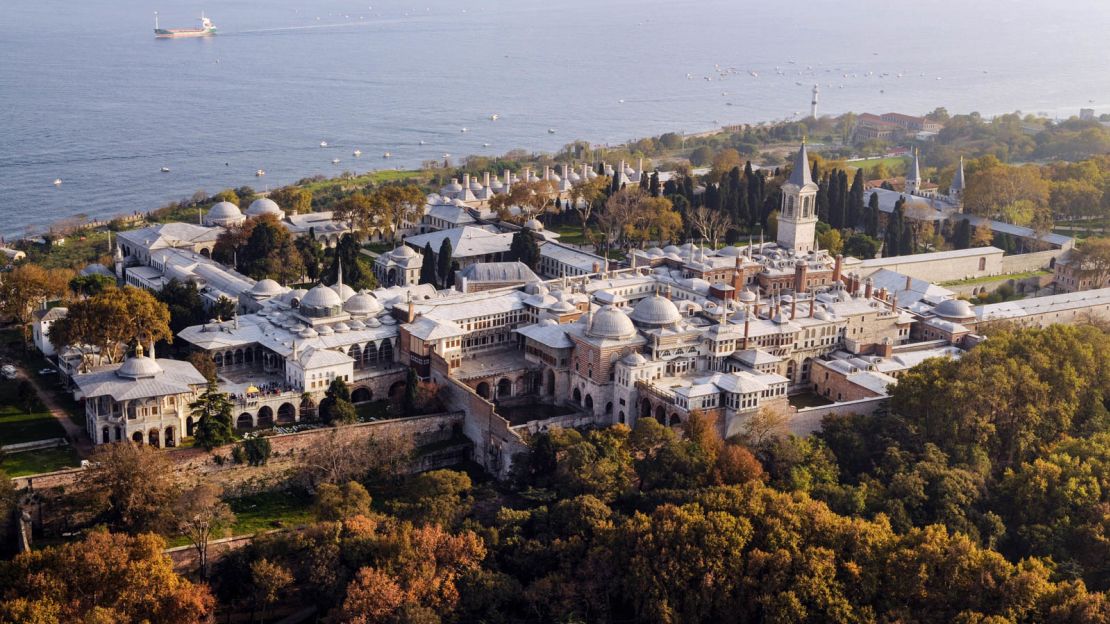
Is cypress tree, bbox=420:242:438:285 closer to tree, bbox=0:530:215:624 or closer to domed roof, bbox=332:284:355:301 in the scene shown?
domed roof, bbox=332:284:355:301

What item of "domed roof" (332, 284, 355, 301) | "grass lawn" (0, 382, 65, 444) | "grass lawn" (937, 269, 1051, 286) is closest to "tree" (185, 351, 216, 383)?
"grass lawn" (0, 382, 65, 444)

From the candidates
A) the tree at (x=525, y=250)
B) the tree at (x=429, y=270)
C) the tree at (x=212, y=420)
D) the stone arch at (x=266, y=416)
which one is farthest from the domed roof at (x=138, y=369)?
the tree at (x=525, y=250)

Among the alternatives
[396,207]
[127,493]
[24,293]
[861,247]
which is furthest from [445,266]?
[127,493]

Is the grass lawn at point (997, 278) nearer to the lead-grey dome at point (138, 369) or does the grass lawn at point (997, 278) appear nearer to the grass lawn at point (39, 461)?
the lead-grey dome at point (138, 369)

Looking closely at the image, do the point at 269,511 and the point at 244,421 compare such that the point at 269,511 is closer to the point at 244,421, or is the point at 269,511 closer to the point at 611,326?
the point at 244,421

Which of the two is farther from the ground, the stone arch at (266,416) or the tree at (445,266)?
the tree at (445,266)
